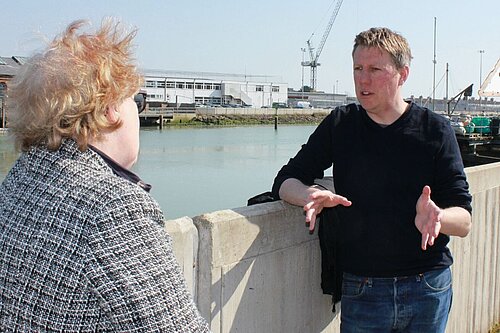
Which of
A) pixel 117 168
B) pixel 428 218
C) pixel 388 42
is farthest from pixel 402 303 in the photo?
pixel 117 168

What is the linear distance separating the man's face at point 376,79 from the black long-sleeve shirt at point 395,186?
0.10 m

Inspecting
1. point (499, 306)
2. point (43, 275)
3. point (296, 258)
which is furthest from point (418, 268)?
point (499, 306)

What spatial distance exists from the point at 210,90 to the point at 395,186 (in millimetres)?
99467

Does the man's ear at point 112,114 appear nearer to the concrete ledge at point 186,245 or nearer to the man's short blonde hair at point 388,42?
the concrete ledge at point 186,245

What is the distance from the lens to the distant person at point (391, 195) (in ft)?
9.60

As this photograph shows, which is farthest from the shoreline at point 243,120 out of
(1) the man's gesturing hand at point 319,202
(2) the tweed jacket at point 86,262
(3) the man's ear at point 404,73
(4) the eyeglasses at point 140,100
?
(2) the tweed jacket at point 86,262

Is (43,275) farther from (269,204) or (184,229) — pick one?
(269,204)

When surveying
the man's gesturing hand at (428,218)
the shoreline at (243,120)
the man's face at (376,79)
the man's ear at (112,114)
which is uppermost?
the man's face at (376,79)

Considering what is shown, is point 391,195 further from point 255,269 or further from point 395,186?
point 255,269

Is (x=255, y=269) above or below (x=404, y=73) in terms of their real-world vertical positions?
below

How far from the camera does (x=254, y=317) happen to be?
3195 millimetres

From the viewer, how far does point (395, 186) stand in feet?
9.60

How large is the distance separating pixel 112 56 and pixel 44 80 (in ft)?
0.62

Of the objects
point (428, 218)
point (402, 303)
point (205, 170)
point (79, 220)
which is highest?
point (79, 220)
